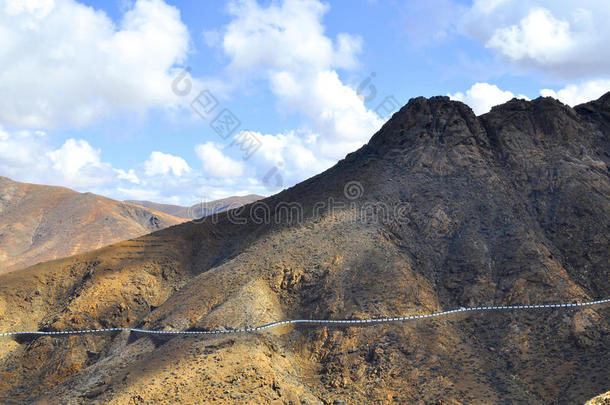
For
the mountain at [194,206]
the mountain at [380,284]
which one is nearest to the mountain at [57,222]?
the mountain at [194,206]

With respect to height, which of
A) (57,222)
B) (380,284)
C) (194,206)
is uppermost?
(194,206)

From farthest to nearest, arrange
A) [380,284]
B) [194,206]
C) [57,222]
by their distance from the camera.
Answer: [194,206], [57,222], [380,284]

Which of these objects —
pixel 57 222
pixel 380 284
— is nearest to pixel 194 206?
pixel 57 222

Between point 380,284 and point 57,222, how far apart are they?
90.2 meters

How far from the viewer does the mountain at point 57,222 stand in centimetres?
9094

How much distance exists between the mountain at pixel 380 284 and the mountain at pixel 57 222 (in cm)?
5810

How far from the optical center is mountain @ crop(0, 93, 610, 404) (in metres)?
22.4

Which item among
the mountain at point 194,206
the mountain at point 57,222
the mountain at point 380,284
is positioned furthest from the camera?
the mountain at point 194,206

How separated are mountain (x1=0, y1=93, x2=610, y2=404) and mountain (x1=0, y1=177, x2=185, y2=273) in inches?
2287

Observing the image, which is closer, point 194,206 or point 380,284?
point 380,284

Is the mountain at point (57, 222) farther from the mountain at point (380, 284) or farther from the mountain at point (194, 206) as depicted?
the mountain at point (380, 284)

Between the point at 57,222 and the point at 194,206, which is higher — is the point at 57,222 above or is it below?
below

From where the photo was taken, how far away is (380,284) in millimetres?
26750

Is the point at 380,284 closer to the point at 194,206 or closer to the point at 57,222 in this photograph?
the point at 57,222
